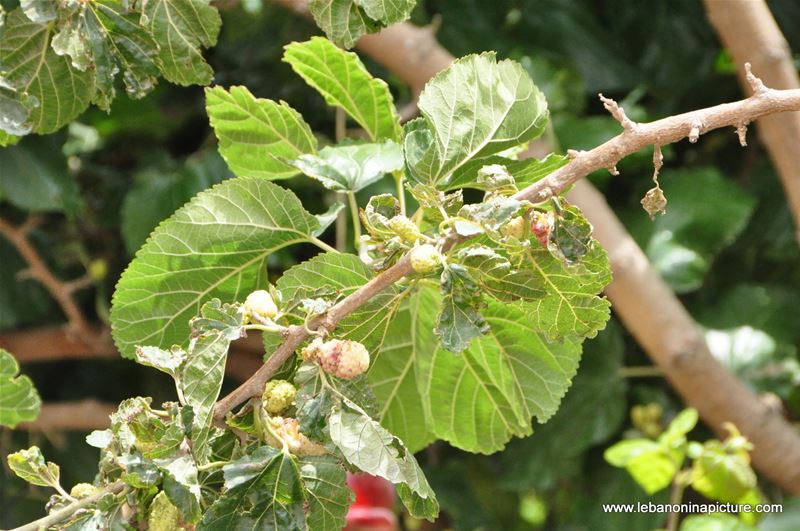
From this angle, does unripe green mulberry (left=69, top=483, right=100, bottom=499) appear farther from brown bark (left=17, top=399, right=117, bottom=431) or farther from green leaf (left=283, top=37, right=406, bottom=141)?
brown bark (left=17, top=399, right=117, bottom=431)

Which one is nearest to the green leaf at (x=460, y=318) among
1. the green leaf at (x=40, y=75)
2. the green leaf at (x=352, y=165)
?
the green leaf at (x=352, y=165)

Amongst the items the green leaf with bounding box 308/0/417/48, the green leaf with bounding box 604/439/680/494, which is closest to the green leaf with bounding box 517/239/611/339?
the green leaf with bounding box 308/0/417/48

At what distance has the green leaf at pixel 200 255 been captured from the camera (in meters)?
0.39

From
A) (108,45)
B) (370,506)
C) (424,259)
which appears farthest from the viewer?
(370,506)

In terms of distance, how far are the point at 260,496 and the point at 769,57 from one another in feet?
1.90

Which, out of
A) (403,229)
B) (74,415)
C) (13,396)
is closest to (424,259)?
(403,229)

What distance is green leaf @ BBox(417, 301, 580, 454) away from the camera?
0.41 metres

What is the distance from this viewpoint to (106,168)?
3.63 feet

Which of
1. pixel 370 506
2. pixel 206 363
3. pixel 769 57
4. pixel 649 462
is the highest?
pixel 206 363

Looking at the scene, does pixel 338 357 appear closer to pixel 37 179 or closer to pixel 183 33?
pixel 183 33

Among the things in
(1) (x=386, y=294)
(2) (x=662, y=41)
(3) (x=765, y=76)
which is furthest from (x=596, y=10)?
(1) (x=386, y=294)

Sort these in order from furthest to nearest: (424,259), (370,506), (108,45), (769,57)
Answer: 1. (370,506)
2. (769,57)
3. (108,45)
4. (424,259)

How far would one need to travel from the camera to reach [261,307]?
0.33 metres

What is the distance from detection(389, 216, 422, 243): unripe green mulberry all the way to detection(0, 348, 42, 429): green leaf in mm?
229
